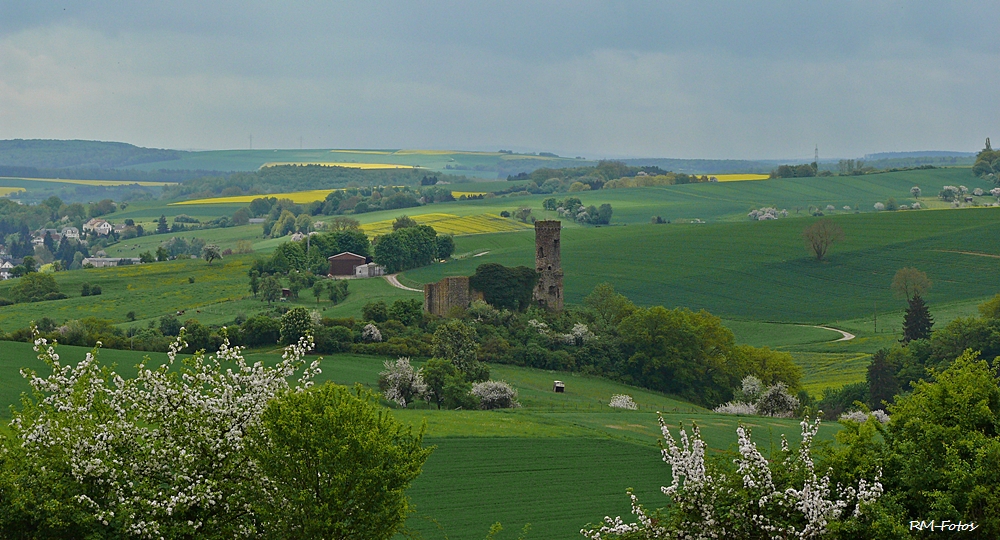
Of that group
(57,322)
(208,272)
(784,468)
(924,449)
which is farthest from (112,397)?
(208,272)

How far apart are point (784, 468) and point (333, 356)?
3845 cm

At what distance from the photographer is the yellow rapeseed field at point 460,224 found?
129250 mm

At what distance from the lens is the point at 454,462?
33500mm

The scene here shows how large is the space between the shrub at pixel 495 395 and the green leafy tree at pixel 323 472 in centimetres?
2749

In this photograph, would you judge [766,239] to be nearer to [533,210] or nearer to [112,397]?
[533,210]

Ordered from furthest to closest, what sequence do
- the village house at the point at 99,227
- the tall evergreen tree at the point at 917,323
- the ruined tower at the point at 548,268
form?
the village house at the point at 99,227 < the ruined tower at the point at 548,268 < the tall evergreen tree at the point at 917,323

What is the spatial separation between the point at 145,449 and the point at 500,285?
2050 inches

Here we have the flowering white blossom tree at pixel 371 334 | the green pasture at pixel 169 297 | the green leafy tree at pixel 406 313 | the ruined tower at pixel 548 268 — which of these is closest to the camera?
the flowering white blossom tree at pixel 371 334

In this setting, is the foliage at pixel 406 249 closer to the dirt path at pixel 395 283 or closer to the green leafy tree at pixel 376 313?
the dirt path at pixel 395 283

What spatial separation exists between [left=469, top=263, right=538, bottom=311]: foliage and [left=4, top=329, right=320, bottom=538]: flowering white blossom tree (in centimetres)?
5025

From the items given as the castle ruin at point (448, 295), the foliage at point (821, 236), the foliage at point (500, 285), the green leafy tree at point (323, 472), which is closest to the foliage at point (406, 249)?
the foliage at point (500, 285)

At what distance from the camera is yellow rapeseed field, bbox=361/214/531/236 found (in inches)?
5089

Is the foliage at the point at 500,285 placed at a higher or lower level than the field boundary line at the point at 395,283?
Answer: higher

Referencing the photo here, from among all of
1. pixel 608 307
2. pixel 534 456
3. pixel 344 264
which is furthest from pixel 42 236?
pixel 534 456
